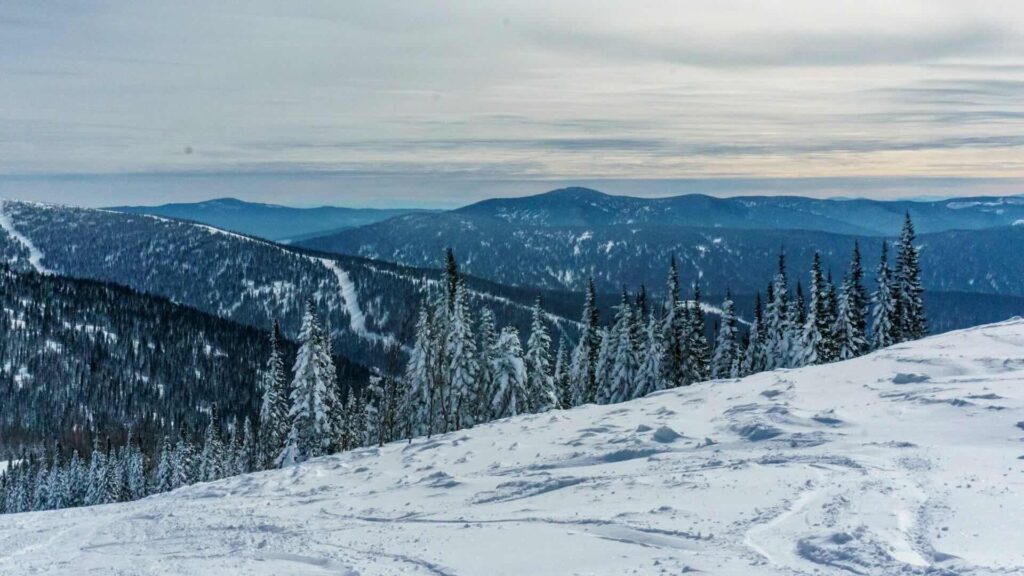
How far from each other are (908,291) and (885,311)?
2.24 metres

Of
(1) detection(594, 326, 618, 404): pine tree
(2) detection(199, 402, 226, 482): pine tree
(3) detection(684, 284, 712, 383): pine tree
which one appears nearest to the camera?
(3) detection(684, 284, 712, 383): pine tree

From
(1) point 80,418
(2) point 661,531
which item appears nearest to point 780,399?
(2) point 661,531

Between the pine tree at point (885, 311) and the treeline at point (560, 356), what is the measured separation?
0.10 meters

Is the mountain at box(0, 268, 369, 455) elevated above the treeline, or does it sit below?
below

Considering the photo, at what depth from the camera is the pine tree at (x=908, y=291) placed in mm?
51844

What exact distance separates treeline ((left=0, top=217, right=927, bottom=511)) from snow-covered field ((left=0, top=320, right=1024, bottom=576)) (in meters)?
14.8

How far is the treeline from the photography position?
1750 inches

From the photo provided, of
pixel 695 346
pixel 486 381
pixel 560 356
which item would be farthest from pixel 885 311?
pixel 486 381

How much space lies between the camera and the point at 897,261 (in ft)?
174

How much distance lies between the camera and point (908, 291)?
52.1 metres

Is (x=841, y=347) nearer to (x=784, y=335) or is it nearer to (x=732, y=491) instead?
(x=784, y=335)

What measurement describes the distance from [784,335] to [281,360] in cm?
4033

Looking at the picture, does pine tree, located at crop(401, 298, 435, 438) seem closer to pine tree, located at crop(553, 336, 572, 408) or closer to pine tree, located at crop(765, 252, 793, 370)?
pine tree, located at crop(553, 336, 572, 408)

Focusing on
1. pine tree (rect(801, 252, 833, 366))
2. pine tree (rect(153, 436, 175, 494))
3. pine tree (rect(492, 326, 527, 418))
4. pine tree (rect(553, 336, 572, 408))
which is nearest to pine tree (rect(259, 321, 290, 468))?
pine tree (rect(492, 326, 527, 418))
